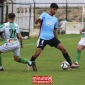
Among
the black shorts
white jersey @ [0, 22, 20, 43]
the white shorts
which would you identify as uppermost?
white jersey @ [0, 22, 20, 43]

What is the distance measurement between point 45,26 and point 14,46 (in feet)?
3.72

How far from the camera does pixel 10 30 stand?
1449 centimetres

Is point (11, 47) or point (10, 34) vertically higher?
point (10, 34)

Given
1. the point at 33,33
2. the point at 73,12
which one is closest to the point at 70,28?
the point at 33,33

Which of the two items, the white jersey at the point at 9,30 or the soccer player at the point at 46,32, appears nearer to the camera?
the white jersey at the point at 9,30

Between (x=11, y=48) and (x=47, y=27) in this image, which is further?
(x=47, y=27)

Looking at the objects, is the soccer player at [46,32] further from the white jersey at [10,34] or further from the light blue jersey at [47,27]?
the white jersey at [10,34]

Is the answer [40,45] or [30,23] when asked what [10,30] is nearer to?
[40,45]

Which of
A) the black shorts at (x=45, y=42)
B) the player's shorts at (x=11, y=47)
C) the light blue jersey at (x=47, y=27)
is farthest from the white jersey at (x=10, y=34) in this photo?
the light blue jersey at (x=47, y=27)

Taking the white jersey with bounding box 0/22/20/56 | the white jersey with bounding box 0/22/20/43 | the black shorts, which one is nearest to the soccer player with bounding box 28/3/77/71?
the black shorts

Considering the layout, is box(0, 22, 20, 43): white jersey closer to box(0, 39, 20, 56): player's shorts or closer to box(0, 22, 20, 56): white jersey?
box(0, 22, 20, 56): white jersey

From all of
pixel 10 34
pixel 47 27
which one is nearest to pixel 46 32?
pixel 47 27

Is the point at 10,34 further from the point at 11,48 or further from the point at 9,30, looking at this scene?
the point at 11,48

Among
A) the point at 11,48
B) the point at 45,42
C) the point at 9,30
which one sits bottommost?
the point at 11,48
